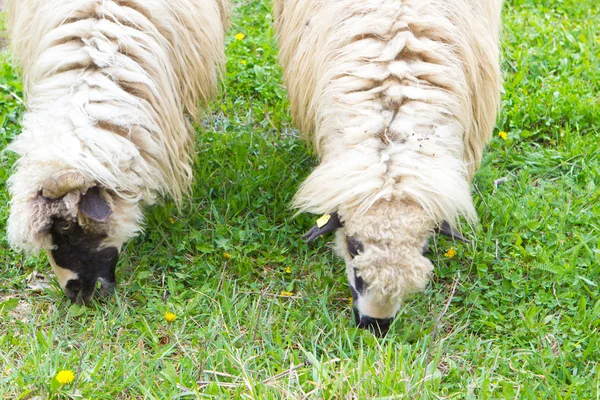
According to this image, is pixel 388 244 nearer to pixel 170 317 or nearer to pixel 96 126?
pixel 170 317

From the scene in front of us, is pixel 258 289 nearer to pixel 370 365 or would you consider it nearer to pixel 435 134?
pixel 370 365

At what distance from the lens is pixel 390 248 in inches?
120

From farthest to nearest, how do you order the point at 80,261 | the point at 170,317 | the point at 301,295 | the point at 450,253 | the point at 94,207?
the point at 450,253 → the point at 301,295 → the point at 170,317 → the point at 80,261 → the point at 94,207

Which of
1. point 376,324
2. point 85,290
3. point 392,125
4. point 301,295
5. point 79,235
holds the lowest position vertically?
point 301,295

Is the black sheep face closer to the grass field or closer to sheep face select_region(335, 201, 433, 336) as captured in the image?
the grass field

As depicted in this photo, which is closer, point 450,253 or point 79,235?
point 79,235

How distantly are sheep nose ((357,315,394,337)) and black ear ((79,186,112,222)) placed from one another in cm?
121

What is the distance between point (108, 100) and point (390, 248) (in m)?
1.37

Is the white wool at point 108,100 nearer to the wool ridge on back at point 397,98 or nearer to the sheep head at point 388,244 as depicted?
the wool ridge on back at point 397,98

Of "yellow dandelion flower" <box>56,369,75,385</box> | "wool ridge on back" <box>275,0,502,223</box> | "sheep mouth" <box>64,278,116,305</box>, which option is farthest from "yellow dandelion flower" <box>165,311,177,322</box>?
"wool ridge on back" <box>275,0,502,223</box>

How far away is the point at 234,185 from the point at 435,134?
5.36ft

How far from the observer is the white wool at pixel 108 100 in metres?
3.20

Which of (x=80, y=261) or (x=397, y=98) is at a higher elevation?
(x=397, y=98)

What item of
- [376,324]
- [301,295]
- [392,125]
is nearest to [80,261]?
[301,295]
